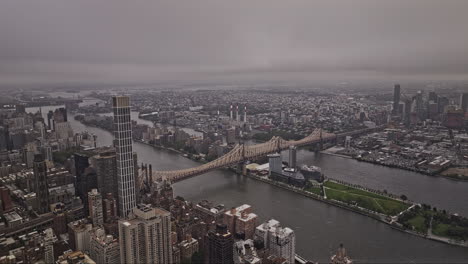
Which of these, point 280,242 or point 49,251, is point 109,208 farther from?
point 280,242

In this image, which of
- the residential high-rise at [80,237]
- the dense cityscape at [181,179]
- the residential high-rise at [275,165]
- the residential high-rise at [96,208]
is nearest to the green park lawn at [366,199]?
the dense cityscape at [181,179]

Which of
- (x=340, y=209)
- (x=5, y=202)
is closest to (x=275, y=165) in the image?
(x=340, y=209)

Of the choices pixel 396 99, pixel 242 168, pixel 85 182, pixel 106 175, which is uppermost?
pixel 396 99

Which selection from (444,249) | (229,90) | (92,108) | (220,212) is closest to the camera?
(444,249)

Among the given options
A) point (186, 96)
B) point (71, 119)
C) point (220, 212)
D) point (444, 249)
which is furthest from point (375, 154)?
point (186, 96)

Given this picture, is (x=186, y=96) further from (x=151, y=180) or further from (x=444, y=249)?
(x=444, y=249)

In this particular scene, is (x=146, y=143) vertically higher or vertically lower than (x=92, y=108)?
lower

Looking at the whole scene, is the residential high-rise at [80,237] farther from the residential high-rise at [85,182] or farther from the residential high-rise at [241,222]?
the residential high-rise at [241,222]
